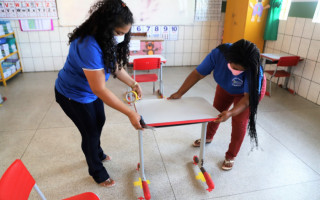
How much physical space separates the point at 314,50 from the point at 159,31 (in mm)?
2944

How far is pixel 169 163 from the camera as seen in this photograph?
211 cm

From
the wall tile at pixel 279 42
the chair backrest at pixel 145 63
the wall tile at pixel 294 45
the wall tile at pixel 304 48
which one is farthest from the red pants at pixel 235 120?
the wall tile at pixel 279 42

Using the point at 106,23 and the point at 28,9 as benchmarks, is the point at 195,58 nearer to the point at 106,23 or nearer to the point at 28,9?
the point at 28,9

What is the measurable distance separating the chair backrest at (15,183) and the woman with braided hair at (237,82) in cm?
119

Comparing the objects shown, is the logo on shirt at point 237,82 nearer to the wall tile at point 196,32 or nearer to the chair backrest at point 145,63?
the chair backrest at point 145,63

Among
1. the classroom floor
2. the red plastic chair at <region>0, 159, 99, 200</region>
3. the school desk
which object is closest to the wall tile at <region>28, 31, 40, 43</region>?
the classroom floor

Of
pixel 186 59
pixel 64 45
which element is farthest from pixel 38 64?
pixel 186 59

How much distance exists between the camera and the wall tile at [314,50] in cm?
333

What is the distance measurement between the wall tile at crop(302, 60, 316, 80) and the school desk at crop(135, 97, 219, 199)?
8.74 ft

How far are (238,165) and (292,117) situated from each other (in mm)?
1446

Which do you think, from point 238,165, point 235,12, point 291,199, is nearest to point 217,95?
point 238,165

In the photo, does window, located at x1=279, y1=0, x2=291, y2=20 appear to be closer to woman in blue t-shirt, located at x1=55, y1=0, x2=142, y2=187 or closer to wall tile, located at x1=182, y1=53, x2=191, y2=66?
wall tile, located at x1=182, y1=53, x2=191, y2=66

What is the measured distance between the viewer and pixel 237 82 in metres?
1.73

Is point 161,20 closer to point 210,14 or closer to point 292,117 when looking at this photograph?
point 210,14
